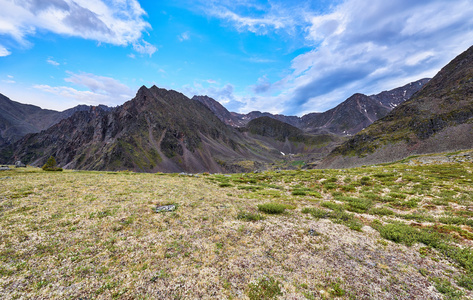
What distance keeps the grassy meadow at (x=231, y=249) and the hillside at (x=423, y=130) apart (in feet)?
467

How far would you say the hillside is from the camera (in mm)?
112250

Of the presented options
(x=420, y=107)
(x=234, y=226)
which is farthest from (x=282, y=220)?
(x=420, y=107)

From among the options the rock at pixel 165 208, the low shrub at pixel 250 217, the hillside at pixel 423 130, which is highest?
the hillside at pixel 423 130

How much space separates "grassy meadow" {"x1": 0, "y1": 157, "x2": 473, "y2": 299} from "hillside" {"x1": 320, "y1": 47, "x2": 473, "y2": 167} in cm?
14220

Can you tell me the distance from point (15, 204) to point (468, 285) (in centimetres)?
2941

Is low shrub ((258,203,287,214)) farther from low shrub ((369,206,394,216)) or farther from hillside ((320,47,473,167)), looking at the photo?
hillside ((320,47,473,167))

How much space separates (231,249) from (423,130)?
183 meters

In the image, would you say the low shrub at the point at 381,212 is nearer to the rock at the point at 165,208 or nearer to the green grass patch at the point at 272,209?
the green grass patch at the point at 272,209

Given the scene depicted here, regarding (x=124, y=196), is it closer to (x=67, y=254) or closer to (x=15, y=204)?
(x=15, y=204)

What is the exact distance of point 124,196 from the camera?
18047 mm

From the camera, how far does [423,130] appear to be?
126 meters

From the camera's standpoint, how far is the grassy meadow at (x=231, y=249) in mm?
6996

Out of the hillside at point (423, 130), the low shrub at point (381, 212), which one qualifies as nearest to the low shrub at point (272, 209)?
the low shrub at point (381, 212)

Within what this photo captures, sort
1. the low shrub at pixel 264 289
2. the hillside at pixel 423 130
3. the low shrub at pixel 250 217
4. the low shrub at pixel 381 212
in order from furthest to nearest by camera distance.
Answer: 1. the hillside at pixel 423 130
2. the low shrub at pixel 381 212
3. the low shrub at pixel 250 217
4. the low shrub at pixel 264 289
